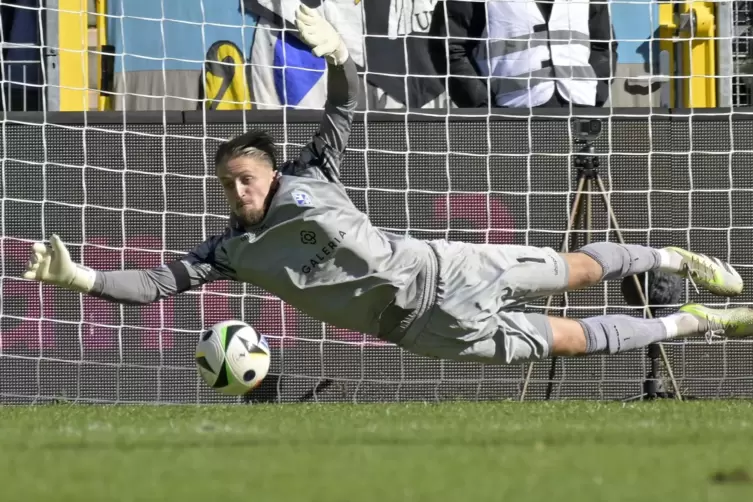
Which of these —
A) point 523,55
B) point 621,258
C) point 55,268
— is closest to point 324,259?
point 55,268

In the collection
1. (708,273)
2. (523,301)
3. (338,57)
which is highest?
(338,57)

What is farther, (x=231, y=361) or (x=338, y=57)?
(x=231, y=361)

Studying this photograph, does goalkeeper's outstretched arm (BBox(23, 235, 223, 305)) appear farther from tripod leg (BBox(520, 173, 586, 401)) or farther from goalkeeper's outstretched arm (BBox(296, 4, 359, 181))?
tripod leg (BBox(520, 173, 586, 401))

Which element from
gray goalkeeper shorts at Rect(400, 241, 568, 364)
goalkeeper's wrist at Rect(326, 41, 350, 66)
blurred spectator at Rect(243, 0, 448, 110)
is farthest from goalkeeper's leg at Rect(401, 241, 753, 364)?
blurred spectator at Rect(243, 0, 448, 110)

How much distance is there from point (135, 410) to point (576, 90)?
385cm

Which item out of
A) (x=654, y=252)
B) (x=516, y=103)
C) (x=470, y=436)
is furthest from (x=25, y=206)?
(x=470, y=436)

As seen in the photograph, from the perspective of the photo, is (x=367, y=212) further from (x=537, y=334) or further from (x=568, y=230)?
(x=537, y=334)

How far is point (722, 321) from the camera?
642 cm

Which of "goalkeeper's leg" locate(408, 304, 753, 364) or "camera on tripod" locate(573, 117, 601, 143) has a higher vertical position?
"camera on tripod" locate(573, 117, 601, 143)

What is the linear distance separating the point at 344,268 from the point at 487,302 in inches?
28.8

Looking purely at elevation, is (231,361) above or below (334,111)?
below

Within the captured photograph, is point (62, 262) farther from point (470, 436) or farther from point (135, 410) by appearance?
point (470, 436)

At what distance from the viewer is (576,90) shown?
833 centimetres

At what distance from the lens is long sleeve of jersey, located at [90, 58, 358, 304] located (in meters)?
5.61
